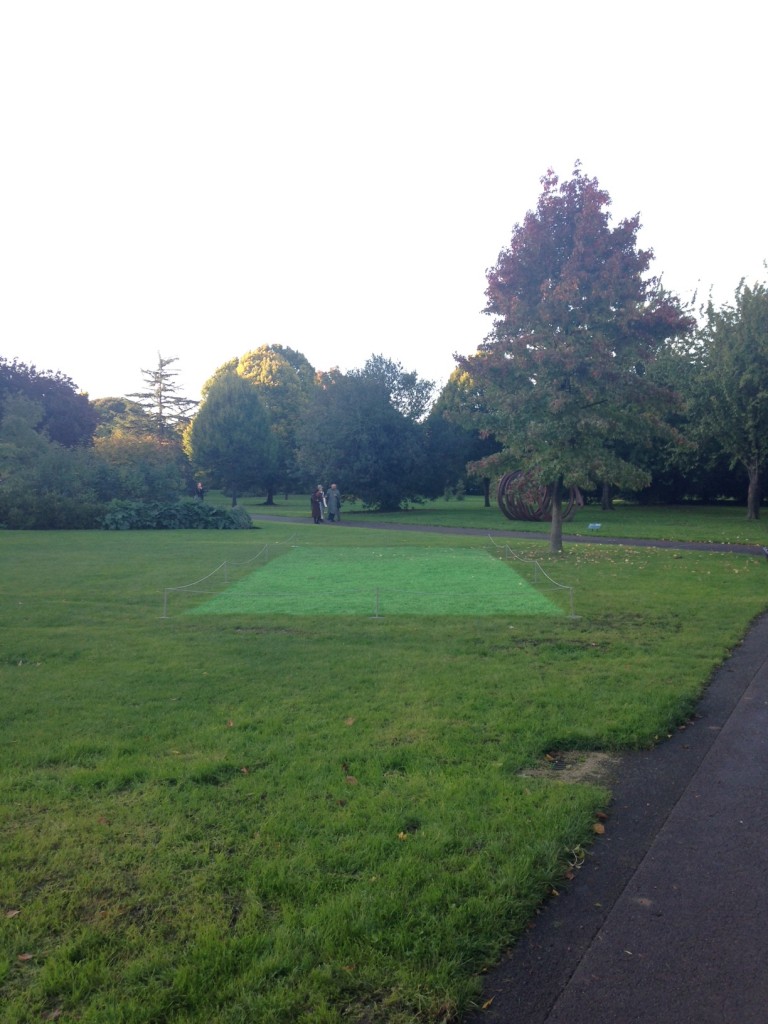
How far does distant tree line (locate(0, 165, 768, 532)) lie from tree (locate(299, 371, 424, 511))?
8cm

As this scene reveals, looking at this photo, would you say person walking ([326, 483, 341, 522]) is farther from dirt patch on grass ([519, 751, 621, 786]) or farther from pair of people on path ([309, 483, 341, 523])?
dirt patch on grass ([519, 751, 621, 786])

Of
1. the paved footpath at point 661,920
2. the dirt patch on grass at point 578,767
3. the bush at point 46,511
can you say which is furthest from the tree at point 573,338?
the bush at point 46,511

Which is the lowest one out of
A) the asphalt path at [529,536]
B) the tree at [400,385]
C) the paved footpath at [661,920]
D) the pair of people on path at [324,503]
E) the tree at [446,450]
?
the paved footpath at [661,920]

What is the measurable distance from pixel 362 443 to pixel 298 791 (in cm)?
3496

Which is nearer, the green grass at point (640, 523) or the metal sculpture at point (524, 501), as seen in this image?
the green grass at point (640, 523)

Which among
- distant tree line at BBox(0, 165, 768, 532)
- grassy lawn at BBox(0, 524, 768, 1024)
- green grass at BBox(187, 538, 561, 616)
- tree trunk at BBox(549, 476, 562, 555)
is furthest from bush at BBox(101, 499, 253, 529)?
grassy lawn at BBox(0, 524, 768, 1024)

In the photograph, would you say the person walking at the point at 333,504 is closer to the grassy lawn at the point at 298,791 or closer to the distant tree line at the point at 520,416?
the distant tree line at the point at 520,416

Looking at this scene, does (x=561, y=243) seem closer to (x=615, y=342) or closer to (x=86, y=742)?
(x=615, y=342)

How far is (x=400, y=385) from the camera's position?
42.6 metres

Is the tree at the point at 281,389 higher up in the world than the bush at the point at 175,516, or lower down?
higher up

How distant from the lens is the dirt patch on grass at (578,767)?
16.5 ft

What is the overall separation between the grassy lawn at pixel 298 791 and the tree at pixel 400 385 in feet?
104

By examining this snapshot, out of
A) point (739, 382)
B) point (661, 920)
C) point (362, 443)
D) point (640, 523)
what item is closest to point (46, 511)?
point (362, 443)

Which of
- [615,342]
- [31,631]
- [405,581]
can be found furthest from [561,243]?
[31,631]
